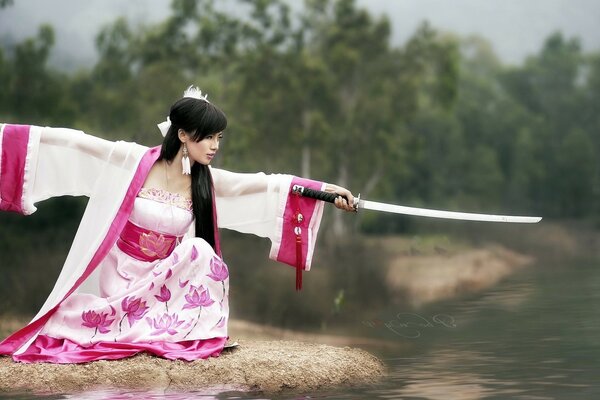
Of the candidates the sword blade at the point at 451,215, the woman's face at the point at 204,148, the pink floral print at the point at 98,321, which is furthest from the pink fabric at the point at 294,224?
the pink floral print at the point at 98,321

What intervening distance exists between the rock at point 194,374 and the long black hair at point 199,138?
1.83ft

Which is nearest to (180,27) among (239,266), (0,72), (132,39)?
(132,39)

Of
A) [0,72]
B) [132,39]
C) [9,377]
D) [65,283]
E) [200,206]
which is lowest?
[9,377]

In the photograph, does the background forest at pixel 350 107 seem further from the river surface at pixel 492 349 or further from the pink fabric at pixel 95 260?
the pink fabric at pixel 95 260

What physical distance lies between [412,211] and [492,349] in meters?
1.71

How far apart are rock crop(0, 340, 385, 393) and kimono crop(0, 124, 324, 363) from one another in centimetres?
8

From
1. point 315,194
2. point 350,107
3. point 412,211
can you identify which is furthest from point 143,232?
point 350,107

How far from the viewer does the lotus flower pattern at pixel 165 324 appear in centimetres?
462

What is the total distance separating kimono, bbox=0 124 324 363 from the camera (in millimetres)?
4641

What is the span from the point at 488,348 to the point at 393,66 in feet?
41.1

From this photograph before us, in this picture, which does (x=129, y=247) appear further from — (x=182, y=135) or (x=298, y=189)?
(x=298, y=189)

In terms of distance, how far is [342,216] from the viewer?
16312mm

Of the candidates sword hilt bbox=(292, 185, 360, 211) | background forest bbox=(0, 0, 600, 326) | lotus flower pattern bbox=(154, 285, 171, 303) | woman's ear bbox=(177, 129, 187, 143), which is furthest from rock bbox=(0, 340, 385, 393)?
background forest bbox=(0, 0, 600, 326)

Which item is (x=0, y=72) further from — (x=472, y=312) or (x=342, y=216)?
(x=472, y=312)
